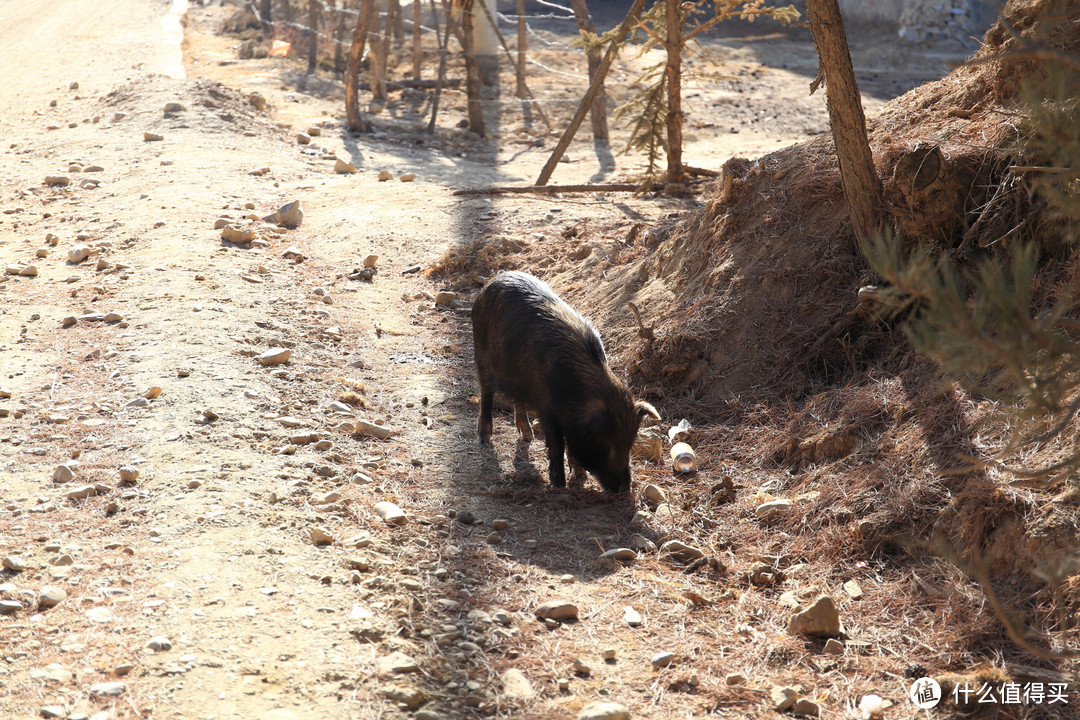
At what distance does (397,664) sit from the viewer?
3.24 meters

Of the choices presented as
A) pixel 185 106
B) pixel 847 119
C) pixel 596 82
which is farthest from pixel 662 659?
pixel 185 106

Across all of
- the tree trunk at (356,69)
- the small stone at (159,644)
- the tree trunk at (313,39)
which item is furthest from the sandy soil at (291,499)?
the tree trunk at (313,39)

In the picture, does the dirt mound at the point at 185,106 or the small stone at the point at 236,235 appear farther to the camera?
the dirt mound at the point at 185,106

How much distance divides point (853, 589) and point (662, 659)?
1.02 meters

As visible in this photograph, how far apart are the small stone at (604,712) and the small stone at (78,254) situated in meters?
6.88

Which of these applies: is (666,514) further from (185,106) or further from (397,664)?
(185,106)

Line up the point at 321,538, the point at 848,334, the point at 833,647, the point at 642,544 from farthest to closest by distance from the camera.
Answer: the point at 848,334
the point at 642,544
the point at 321,538
the point at 833,647

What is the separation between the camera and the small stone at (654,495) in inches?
194

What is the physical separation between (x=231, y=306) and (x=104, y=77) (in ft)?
41.2

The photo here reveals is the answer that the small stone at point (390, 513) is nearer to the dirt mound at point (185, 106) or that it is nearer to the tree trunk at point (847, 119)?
the tree trunk at point (847, 119)

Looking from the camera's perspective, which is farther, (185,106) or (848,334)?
(185,106)

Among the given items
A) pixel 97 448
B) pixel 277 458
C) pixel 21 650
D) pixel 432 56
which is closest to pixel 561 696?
pixel 21 650

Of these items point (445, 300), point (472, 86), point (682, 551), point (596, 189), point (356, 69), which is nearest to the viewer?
point (682, 551)

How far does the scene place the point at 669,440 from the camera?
564cm
